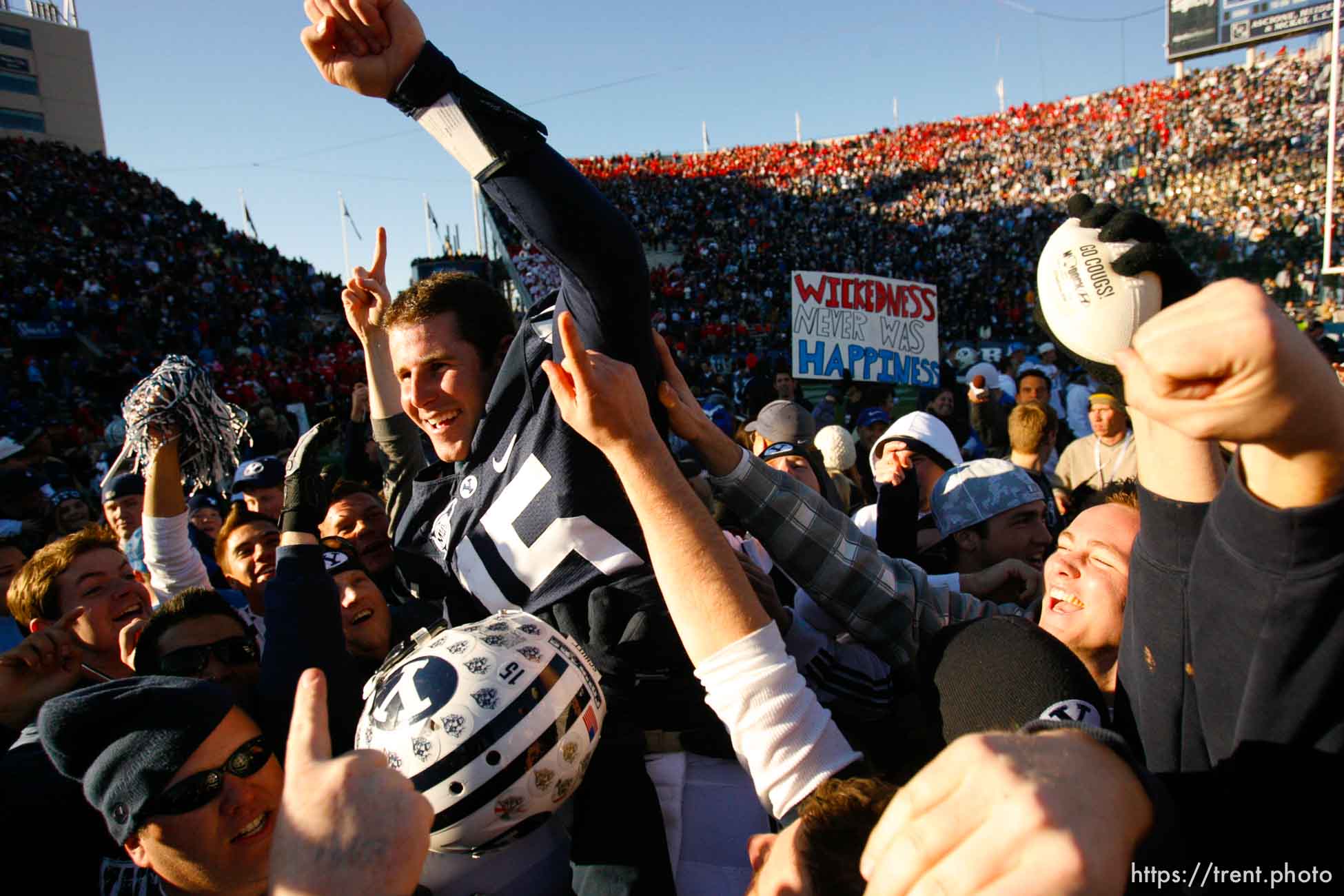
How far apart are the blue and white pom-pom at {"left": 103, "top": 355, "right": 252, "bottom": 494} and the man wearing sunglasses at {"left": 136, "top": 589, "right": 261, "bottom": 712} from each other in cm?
79

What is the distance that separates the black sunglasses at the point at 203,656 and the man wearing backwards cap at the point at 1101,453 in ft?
13.4

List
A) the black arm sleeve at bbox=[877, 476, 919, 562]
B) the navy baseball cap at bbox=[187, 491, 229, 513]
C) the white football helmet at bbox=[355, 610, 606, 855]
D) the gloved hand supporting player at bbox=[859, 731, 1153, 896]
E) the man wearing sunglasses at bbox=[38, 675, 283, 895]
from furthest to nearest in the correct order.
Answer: the navy baseball cap at bbox=[187, 491, 229, 513] → the black arm sleeve at bbox=[877, 476, 919, 562] → the man wearing sunglasses at bbox=[38, 675, 283, 895] → the white football helmet at bbox=[355, 610, 606, 855] → the gloved hand supporting player at bbox=[859, 731, 1153, 896]

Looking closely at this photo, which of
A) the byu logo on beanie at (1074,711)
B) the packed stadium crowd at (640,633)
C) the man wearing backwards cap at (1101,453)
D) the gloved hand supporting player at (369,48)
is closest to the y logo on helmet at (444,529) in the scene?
the packed stadium crowd at (640,633)

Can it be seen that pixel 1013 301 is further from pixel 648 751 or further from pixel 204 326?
pixel 648 751

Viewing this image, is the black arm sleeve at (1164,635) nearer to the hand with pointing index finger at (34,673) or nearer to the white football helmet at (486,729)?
the white football helmet at (486,729)

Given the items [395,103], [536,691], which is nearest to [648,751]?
[536,691]

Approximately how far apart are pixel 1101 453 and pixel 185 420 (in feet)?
15.6

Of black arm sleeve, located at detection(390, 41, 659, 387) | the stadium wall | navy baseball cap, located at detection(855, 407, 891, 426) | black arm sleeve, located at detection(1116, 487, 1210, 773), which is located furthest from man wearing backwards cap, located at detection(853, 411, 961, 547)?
the stadium wall

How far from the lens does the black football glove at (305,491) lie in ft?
7.53

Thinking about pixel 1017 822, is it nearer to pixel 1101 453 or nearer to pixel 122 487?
pixel 1101 453

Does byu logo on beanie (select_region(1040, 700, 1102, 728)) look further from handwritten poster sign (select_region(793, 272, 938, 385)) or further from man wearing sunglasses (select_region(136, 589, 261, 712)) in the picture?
handwritten poster sign (select_region(793, 272, 938, 385))

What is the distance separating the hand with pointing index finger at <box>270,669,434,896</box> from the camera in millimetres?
1049

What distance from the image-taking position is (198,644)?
2.32 m

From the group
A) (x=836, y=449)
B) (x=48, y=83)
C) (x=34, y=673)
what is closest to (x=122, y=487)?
(x=34, y=673)
